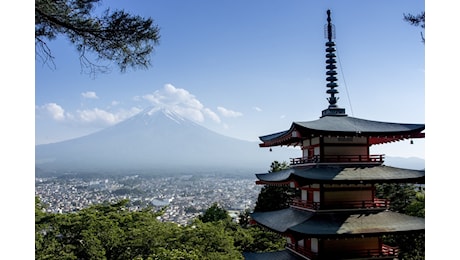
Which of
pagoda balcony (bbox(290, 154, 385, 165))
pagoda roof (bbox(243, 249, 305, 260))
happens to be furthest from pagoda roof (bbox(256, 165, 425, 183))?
pagoda roof (bbox(243, 249, 305, 260))

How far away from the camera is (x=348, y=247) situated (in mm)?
7184

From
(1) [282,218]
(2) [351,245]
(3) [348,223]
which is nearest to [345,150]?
(3) [348,223]

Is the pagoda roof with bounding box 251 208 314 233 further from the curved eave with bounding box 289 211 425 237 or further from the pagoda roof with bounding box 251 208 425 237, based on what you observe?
the curved eave with bounding box 289 211 425 237

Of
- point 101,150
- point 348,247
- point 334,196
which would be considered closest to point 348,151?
point 334,196

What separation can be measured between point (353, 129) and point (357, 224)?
1689mm

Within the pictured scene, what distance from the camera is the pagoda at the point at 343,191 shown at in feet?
22.8

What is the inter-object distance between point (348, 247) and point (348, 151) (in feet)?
5.74

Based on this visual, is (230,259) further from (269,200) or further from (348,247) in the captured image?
(269,200)

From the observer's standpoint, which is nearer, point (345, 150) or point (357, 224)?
point (357, 224)

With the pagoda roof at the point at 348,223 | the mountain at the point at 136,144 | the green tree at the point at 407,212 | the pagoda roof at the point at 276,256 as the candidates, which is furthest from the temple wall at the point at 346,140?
the mountain at the point at 136,144

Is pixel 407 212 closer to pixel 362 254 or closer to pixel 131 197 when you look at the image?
pixel 362 254

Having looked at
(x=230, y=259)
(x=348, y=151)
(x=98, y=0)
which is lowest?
(x=230, y=259)

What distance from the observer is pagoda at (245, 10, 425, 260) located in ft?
22.8

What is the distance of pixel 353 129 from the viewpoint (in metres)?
7.43
